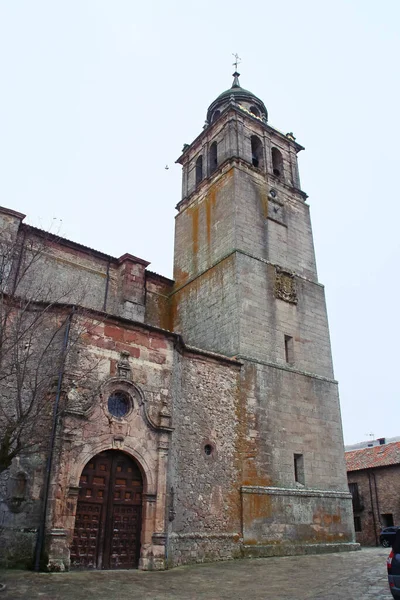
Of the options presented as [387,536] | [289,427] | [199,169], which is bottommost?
[387,536]

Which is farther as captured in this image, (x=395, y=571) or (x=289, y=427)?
(x=289, y=427)

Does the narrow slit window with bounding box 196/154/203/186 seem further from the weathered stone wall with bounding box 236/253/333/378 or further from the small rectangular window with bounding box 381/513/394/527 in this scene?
the small rectangular window with bounding box 381/513/394/527

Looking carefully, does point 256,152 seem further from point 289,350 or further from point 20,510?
point 20,510

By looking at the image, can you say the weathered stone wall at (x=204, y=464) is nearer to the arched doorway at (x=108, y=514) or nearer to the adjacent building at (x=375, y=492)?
the arched doorway at (x=108, y=514)

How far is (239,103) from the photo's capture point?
23.4m

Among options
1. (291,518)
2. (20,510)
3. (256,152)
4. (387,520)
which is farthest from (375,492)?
(20,510)

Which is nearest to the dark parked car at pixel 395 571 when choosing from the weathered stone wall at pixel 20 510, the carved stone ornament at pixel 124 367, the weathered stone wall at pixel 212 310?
the weathered stone wall at pixel 20 510

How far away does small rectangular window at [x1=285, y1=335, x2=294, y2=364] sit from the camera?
645 inches

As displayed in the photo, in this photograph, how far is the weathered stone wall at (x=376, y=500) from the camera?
24.5m

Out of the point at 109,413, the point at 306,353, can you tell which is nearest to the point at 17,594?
the point at 109,413

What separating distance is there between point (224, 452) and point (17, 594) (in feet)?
23.9

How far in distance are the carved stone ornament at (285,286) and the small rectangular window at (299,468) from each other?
5325 mm

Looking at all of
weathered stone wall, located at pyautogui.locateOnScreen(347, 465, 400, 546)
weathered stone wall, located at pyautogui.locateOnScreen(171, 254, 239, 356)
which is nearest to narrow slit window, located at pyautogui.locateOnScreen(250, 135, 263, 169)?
weathered stone wall, located at pyautogui.locateOnScreen(171, 254, 239, 356)

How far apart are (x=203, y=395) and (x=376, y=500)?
1708 cm
